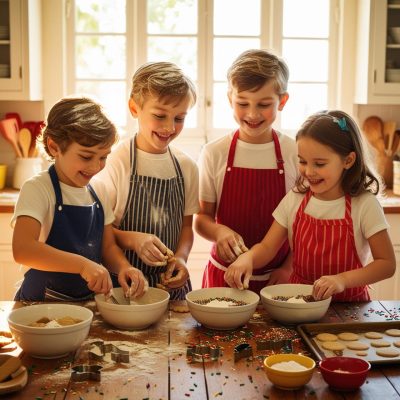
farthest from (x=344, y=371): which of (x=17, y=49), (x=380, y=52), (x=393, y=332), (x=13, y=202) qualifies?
(x=17, y=49)

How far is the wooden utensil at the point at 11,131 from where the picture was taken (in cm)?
357

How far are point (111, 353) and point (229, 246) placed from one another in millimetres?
671

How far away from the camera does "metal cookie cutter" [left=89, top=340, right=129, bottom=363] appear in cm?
151

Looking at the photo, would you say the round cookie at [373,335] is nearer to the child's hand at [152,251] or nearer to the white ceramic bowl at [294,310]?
the white ceramic bowl at [294,310]

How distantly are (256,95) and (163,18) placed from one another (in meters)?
1.67

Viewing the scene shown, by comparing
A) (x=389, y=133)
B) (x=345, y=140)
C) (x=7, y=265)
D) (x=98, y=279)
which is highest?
(x=345, y=140)

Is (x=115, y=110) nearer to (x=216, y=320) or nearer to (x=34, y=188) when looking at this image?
(x=34, y=188)

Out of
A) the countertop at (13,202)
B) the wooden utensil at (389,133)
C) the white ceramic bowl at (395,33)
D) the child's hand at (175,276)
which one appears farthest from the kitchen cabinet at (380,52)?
the child's hand at (175,276)

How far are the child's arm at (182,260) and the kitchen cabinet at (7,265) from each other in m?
1.20

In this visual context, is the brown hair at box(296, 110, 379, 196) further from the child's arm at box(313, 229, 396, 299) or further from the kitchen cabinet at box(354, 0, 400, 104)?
the kitchen cabinet at box(354, 0, 400, 104)

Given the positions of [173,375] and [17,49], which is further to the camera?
[17,49]

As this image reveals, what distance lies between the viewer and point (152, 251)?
2.01 meters

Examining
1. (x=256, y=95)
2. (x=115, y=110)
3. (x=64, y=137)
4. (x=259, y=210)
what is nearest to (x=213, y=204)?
(x=259, y=210)

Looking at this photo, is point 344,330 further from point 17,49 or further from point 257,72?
point 17,49
